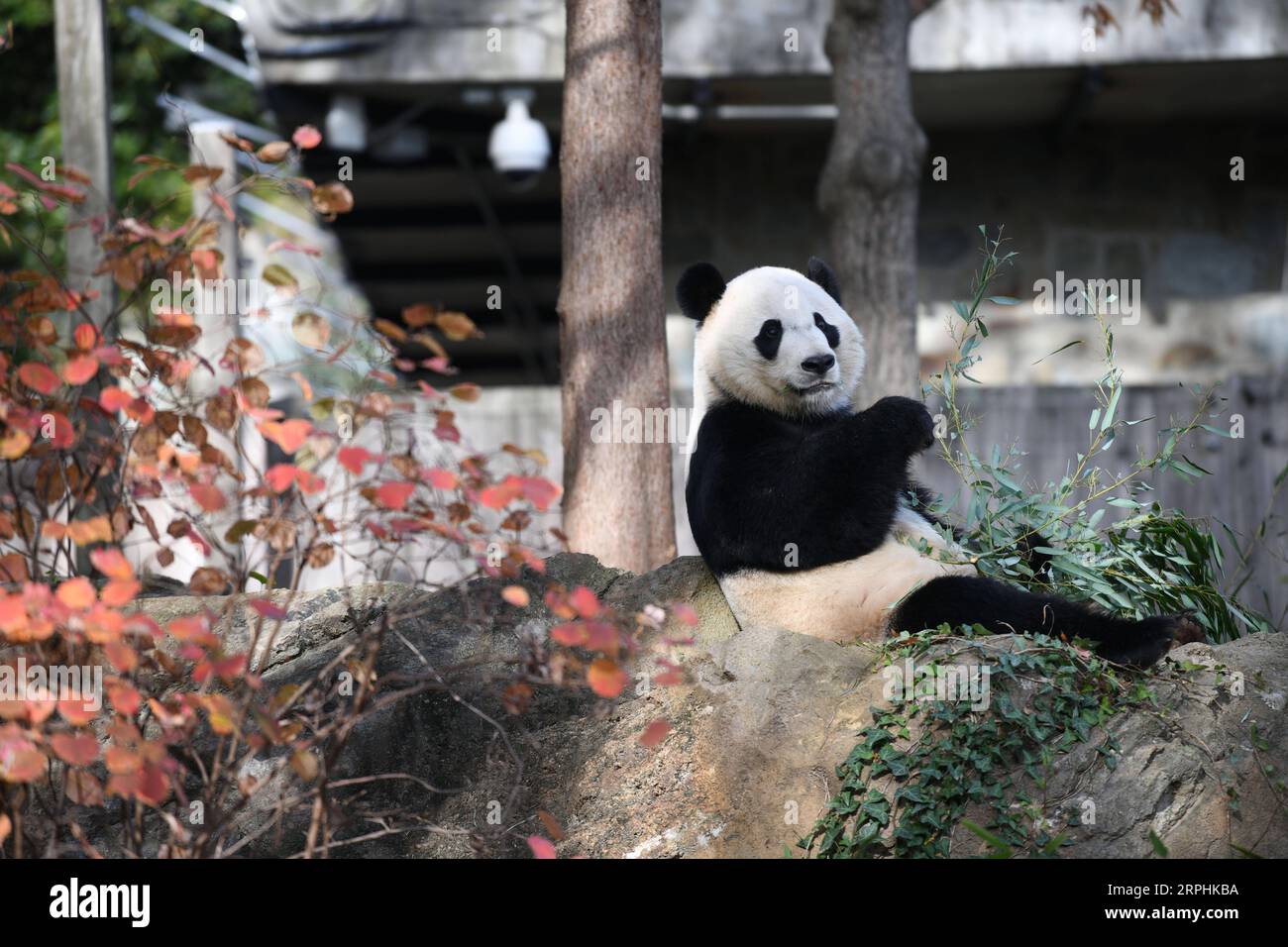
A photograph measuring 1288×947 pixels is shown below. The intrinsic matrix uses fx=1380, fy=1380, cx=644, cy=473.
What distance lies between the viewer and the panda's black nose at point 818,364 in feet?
13.8

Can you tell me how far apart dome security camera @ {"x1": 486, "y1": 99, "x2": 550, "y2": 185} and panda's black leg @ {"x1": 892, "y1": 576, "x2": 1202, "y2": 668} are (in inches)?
195

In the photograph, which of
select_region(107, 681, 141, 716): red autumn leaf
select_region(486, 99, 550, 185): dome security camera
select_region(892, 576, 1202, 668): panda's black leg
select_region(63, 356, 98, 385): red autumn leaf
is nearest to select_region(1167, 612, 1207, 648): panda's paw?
select_region(892, 576, 1202, 668): panda's black leg

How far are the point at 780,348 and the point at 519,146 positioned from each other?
171 inches

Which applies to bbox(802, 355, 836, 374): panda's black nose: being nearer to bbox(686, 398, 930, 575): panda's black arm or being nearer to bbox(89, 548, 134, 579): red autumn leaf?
bbox(686, 398, 930, 575): panda's black arm

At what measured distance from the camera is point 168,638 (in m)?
4.36

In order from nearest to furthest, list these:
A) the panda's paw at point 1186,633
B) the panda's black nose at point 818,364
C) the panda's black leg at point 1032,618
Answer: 1. the panda's black leg at point 1032,618
2. the panda's paw at point 1186,633
3. the panda's black nose at point 818,364

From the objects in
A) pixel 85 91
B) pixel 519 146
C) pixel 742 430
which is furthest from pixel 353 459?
pixel 519 146

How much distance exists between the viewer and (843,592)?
409cm

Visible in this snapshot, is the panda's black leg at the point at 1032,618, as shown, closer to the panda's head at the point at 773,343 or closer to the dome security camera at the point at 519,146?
the panda's head at the point at 773,343

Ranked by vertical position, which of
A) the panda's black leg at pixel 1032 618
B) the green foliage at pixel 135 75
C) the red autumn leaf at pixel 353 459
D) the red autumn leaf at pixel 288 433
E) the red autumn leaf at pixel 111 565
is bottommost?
the panda's black leg at pixel 1032 618

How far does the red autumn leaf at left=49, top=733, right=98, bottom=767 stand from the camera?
2.53 metres

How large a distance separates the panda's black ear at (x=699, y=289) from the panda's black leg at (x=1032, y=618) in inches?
48.4

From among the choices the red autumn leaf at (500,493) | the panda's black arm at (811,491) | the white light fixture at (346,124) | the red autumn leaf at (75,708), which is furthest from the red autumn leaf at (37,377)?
the white light fixture at (346,124)
